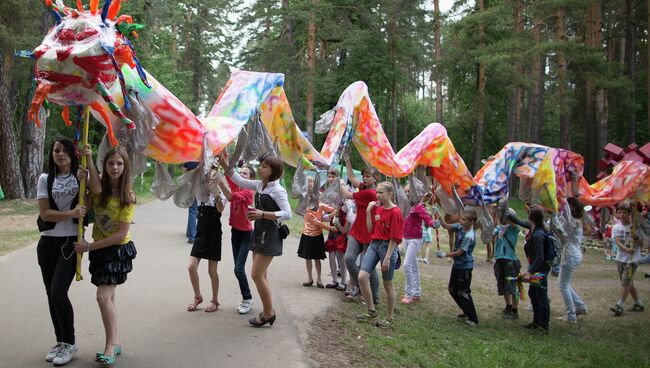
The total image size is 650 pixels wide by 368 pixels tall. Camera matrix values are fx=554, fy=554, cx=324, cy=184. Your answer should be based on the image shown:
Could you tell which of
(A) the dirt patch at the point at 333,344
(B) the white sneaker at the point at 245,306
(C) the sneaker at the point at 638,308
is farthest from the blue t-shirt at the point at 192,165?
(C) the sneaker at the point at 638,308

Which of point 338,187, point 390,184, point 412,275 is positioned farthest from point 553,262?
point 338,187

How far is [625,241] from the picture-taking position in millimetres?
8781

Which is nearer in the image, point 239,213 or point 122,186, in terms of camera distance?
point 122,186

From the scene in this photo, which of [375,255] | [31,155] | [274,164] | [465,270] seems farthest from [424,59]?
[274,164]

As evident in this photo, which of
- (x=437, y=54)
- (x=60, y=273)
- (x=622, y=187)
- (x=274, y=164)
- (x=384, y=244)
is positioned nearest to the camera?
(x=60, y=273)

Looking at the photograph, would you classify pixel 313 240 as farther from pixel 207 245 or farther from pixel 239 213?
pixel 207 245

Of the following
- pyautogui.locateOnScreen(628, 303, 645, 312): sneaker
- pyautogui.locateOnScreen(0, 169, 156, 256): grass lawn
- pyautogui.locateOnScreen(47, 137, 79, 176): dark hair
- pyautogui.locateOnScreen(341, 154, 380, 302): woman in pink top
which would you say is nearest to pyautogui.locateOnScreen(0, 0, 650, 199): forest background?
pyautogui.locateOnScreen(0, 169, 156, 256): grass lawn

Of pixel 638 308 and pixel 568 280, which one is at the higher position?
pixel 568 280

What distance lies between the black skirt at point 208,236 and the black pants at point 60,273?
1.90 metres

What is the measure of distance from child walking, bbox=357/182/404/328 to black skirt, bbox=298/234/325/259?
169 cm

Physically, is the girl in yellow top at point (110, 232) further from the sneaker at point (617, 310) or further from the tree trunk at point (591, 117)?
the tree trunk at point (591, 117)

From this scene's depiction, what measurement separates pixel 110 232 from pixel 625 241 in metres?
7.85

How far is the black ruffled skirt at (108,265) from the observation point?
167 inches

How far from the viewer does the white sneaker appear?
20.4 feet
